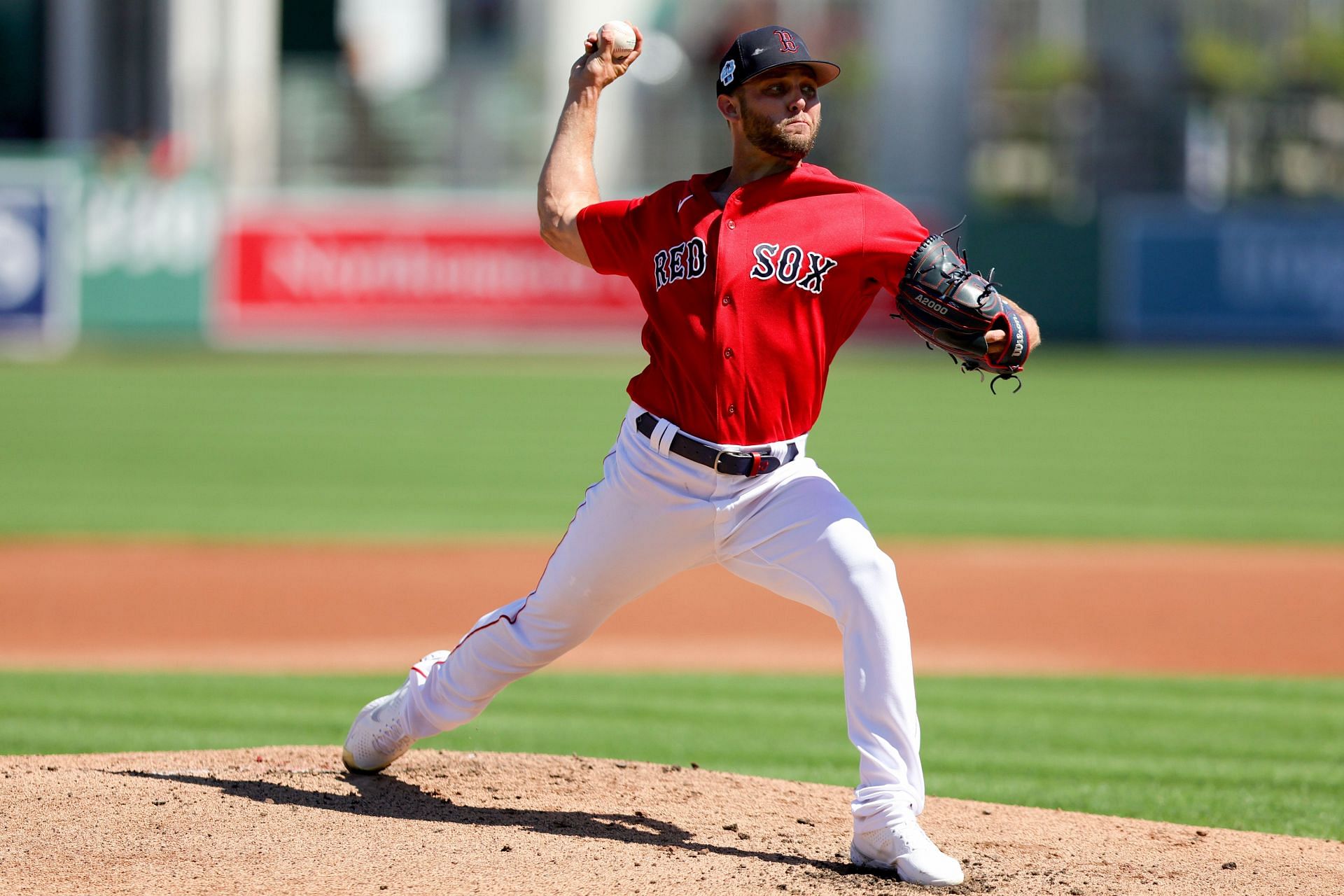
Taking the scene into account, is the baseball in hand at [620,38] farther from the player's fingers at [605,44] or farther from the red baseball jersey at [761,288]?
the red baseball jersey at [761,288]

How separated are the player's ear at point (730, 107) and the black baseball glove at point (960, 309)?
1.87 feet

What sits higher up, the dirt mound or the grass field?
the dirt mound

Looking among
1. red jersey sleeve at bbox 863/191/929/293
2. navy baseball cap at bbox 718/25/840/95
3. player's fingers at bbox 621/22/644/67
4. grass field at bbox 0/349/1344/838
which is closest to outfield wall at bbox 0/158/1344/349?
grass field at bbox 0/349/1344/838

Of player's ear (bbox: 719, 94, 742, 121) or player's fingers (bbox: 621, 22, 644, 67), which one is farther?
player's fingers (bbox: 621, 22, 644, 67)

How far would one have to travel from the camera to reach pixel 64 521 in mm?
11305

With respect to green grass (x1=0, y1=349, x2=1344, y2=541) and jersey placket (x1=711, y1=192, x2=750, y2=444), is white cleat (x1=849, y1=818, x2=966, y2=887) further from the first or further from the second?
green grass (x1=0, y1=349, x2=1344, y2=541)

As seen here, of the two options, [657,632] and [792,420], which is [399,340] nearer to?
[657,632]

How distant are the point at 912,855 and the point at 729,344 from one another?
1277mm

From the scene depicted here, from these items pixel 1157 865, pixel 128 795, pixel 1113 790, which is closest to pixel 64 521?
pixel 128 795

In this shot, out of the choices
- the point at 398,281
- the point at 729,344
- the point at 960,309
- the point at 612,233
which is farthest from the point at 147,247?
the point at 960,309

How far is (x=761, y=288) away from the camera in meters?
3.99

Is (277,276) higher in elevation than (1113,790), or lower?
higher

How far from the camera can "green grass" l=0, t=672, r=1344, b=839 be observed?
17.7 feet

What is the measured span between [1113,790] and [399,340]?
19.8 metres
